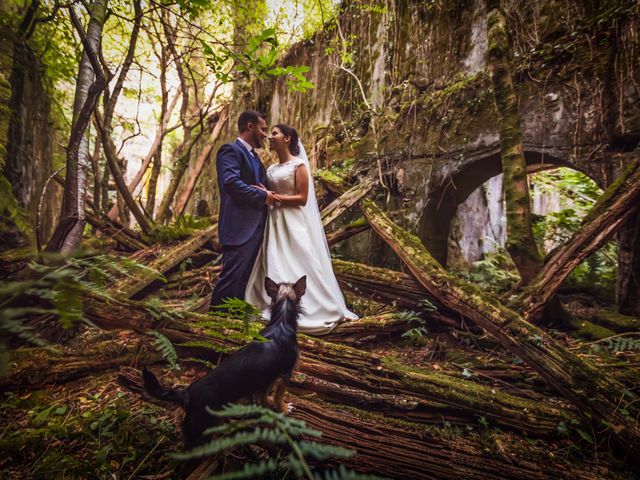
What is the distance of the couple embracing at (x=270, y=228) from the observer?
3369mm

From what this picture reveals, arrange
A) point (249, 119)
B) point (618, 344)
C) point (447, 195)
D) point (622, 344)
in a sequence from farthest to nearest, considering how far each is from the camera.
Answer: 1. point (447, 195)
2. point (249, 119)
3. point (618, 344)
4. point (622, 344)

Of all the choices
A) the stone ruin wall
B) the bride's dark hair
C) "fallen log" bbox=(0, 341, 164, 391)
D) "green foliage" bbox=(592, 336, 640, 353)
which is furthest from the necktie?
"green foliage" bbox=(592, 336, 640, 353)

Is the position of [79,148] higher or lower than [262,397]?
higher

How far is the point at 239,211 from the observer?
3463 millimetres

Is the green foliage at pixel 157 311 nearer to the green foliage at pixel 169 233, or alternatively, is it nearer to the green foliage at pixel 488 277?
the green foliage at pixel 169 233

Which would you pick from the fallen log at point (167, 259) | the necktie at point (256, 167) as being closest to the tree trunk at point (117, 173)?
the fallen log at point (167, 259)

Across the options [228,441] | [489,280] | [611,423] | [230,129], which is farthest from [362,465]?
[230,129]

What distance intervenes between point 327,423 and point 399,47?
6.58 meters

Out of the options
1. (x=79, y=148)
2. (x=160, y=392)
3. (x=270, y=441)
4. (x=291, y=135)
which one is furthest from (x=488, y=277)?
(x=79, y=148)

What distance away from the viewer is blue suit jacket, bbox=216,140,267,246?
3.33 metres

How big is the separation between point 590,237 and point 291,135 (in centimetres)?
356

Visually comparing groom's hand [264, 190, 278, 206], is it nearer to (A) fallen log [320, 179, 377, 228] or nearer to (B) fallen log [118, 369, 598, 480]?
(A) fallen log [320, 179, 377, 228]

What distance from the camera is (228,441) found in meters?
0.73

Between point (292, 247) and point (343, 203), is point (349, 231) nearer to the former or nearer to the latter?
point (343, 203)
